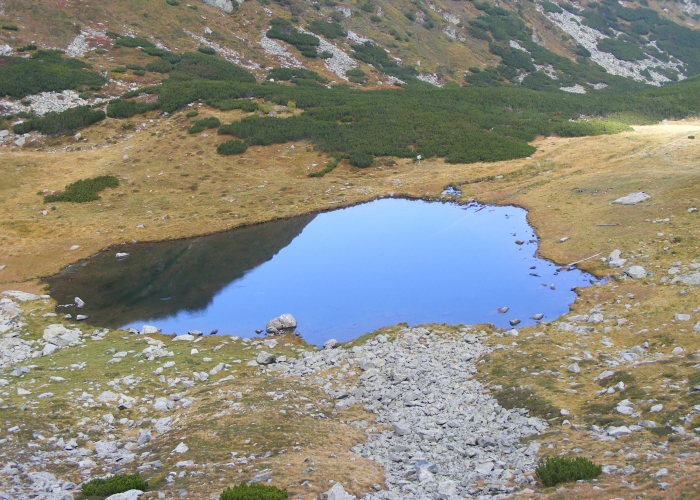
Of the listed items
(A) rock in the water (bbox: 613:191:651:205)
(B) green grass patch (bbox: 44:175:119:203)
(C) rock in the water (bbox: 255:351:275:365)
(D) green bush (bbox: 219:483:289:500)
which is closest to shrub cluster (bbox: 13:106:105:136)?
(B) green grass patch (bbox: 44:175:119:203)

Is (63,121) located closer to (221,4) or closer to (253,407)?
(221,4)

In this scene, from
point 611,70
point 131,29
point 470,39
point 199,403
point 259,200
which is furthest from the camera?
point 611,70

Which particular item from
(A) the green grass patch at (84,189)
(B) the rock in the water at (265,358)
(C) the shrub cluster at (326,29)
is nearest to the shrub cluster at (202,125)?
(A) the green grass patch at (84,189)

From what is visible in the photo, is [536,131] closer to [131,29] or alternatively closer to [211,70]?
[211,70]

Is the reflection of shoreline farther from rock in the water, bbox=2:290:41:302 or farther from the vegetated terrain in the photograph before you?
the vegetated terrain

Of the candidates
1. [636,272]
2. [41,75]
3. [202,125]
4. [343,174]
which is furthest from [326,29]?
[636,272]

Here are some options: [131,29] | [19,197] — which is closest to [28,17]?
[131,29]
